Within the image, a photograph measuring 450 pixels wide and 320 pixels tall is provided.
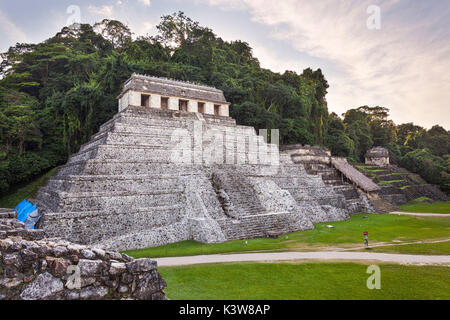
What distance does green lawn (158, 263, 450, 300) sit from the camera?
6609mm

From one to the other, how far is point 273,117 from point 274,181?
14.3m

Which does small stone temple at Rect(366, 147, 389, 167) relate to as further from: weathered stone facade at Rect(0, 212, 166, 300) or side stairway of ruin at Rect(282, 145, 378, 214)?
weathered stone facade at Rect(0, 212, 166, 300)

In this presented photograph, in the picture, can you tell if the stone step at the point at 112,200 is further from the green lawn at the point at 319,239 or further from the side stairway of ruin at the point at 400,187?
the side stairway of ruin at the point at 400,187

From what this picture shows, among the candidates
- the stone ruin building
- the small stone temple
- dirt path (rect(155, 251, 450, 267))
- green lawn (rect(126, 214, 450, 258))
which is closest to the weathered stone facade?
dirt path (rect(155, 251, 450, 267))

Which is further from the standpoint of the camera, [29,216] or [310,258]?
[29,216]

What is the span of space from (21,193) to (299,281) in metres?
22.7

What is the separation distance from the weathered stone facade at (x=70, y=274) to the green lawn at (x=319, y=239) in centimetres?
581

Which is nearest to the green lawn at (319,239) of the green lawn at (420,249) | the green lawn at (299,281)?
the green lawn at (420,249)

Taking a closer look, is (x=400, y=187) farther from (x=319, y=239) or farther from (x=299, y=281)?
(x=299, y=281)

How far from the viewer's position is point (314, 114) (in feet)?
142

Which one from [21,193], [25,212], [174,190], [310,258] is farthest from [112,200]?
[21,193]

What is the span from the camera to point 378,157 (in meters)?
44.3

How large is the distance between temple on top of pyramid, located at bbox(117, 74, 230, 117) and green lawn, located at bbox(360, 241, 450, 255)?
19115 millimetres
